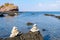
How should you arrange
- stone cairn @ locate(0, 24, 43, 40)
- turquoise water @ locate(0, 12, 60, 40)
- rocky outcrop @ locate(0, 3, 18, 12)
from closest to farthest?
stone cairn @ locate(0, 24, 43, 40), turquoise water @ locate(0, 12, 60, 40), rocky outcrop @ locate(0, 3, 18, 12)

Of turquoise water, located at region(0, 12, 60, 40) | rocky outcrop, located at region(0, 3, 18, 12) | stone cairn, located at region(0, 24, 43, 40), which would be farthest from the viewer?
rocky outcrop, located at region(0, 3, 18, 12)

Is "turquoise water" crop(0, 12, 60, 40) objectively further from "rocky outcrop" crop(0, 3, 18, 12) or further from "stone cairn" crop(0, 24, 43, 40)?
"rocky outcrop" crop(0, 3, 18, 12)

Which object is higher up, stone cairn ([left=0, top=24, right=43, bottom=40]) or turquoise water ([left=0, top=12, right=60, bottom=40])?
stone cairn ([left=0, top=24, right=43, bottom=40])

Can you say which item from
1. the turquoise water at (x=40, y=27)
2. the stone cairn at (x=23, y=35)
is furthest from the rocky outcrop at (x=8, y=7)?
the stone cairn at (x=23, y=35)

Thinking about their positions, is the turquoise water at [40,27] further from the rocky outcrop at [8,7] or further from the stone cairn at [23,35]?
the rocky outcrop at [8,7]

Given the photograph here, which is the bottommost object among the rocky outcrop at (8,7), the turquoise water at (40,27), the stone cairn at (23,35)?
the rocky outcrop at (8,7)

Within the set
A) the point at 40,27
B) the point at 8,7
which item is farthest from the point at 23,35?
the point at 8,7

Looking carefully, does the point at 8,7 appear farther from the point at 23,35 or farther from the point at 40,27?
the point at 23,35

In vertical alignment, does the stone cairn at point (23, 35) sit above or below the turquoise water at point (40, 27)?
above

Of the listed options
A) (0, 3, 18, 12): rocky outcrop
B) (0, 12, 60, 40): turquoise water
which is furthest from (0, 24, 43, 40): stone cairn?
(0, 3, 18, 12): rocky outcrop

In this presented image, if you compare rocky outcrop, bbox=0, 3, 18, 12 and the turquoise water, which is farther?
rocky outcrop, bbox=0, 3, 18, 12

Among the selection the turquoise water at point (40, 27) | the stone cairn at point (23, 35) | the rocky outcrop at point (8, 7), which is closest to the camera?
the stone cairn at point (23, 35)

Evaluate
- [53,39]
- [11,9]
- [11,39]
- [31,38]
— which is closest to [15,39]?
[11,39]

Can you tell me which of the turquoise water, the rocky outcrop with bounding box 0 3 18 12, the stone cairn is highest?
the stone cairn
